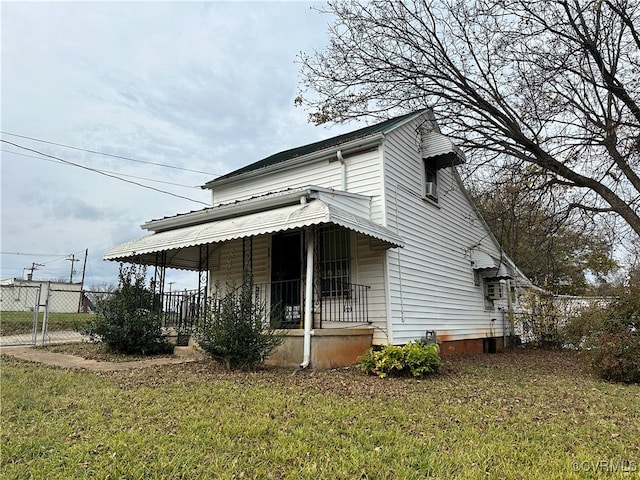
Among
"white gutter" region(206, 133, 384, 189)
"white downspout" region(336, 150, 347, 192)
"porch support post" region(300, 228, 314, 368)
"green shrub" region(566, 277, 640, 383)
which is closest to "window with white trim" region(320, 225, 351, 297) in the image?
"white downspout" region(336, 150, 347, 192)

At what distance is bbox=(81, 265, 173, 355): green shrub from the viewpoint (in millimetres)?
8695

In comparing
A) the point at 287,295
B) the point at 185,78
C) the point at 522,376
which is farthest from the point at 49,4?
the point at 522,376

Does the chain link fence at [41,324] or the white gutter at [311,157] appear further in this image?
the chain link fence at [41,324]

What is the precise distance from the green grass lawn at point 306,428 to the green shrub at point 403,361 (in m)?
0.46

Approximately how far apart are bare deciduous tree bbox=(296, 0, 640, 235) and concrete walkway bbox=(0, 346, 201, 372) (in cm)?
692

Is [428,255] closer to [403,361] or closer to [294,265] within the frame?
[294,265]

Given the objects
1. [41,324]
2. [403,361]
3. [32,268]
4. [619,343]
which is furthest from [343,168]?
[32,268]

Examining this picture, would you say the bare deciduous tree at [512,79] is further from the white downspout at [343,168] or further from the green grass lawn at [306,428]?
the green grass lawn at [306,428]

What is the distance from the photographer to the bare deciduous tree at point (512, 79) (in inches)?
320

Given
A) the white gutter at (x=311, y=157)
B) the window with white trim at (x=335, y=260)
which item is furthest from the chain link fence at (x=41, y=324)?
the window with white trim at (x=335, y=260)

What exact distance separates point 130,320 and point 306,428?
6.42 m

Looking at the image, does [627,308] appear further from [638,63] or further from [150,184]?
[150,184]

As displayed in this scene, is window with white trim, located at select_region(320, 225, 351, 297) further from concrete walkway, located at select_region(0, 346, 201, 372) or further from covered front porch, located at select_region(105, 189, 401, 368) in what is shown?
concrete walkway, located at select_region(0, 346, 201, 372)

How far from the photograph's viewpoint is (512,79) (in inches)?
354
